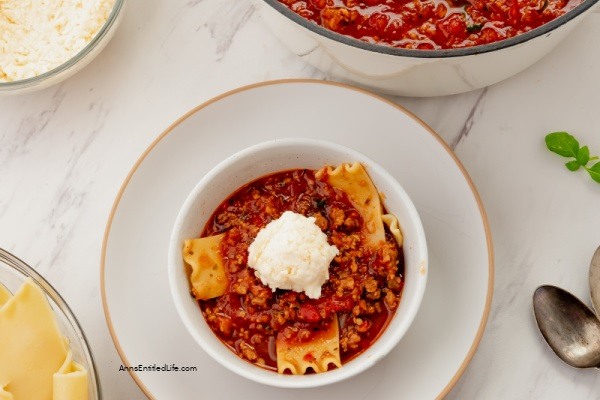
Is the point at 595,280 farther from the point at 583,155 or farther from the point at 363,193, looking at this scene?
the point at 363,193

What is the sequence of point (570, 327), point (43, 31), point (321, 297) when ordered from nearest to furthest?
point (321, 297) < point (570, 327) < point (43, 31)

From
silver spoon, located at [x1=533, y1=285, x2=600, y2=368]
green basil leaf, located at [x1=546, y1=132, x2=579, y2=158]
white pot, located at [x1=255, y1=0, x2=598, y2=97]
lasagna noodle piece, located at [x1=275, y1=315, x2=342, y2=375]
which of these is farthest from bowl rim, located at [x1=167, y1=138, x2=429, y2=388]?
green basil leaf, located at [x1=546, y1=132, x2=579, y2=158]

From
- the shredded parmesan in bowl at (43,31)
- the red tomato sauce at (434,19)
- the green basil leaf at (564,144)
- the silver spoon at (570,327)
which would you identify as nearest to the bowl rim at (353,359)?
the red tomato sauce at (434,19)

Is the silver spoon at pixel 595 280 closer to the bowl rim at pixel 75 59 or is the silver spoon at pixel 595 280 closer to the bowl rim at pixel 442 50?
the bowl rim at pixel 442 50

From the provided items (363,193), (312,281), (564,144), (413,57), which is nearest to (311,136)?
(363,193)

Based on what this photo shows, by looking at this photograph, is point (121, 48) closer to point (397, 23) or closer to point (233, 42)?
point (233, 42)

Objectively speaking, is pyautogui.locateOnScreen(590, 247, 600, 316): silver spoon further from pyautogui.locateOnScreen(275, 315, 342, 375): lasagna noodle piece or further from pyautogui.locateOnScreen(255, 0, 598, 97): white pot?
pyautogui.locateOnScreen(275, 315, 342, 375): lasagna noodle piece
